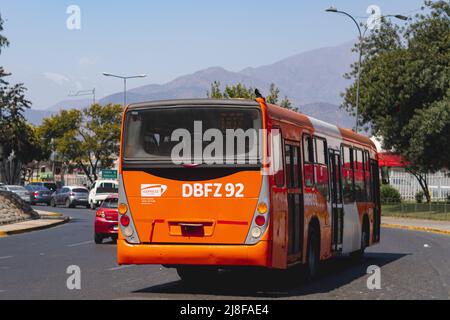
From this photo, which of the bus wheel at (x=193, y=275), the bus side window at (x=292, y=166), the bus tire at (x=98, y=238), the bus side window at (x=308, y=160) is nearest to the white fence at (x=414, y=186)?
the bus tire at (x=98, y=238)

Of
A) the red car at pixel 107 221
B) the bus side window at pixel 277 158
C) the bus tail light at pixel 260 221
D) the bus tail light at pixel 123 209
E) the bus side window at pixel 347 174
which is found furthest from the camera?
the red car at pixel 107 221

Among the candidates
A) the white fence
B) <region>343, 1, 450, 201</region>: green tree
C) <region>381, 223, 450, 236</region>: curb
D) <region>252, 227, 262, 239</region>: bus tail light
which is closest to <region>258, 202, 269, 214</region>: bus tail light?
<region>252, 227, 262, 239</region>: bus tail light

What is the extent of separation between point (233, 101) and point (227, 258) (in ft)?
7.95

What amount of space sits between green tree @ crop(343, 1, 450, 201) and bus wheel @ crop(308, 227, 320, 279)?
37.2m

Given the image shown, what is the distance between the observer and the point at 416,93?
5797 centimetres

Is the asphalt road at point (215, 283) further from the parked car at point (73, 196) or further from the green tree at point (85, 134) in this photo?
the green tree at point (85, 134)

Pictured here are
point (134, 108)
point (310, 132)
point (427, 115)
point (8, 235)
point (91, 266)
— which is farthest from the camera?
point (427, 115)

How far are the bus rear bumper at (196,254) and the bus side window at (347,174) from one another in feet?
20.1

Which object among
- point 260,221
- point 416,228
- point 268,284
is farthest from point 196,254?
point 416,228

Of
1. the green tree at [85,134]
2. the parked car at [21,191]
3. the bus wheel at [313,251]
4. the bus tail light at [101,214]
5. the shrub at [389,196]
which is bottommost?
the bus wheel at [313,251]

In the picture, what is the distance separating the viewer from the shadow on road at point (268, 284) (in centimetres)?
1513

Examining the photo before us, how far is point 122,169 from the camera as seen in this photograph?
50.5 ft
